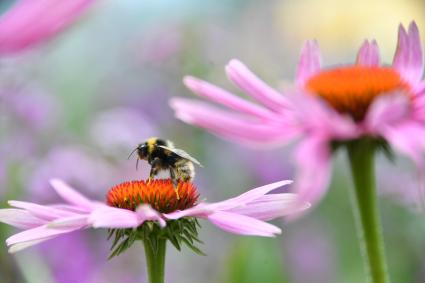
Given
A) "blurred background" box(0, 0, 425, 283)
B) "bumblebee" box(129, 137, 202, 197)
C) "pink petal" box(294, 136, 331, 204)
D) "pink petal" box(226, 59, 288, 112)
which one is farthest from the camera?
"blurred background" box(0, 0, 425, 283)

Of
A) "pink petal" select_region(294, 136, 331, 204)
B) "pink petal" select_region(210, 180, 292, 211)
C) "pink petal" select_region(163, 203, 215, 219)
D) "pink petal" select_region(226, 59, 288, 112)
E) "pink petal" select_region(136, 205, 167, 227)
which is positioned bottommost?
"pink petal" select_region(294, 136, 331, 204)

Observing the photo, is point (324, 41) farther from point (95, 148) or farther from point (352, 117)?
point (352, 117)

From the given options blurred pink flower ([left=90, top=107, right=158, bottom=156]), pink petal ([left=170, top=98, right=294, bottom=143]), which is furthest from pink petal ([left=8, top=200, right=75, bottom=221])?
blurred pink flower ([left=90, top=107, right=158, bottom=156])

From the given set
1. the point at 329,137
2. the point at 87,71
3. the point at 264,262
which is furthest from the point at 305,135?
the point at 87,71

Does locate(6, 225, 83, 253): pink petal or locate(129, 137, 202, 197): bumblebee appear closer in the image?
locate(6, 225, 83, 253): pink petal

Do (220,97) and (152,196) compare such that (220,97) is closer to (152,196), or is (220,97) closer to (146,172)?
(152,196)

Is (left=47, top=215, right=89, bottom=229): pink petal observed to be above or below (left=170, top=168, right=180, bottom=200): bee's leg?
below

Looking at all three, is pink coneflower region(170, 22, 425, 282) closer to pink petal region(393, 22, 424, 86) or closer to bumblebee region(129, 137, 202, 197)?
pink petal region(393, 22, 424, 86)
